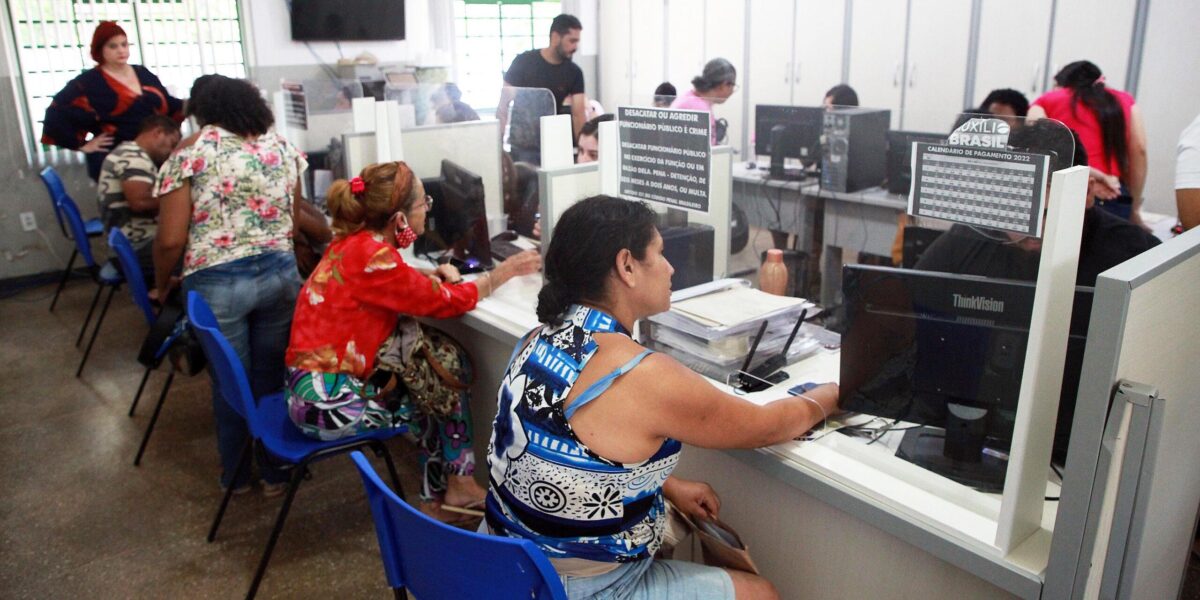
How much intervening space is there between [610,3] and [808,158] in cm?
368

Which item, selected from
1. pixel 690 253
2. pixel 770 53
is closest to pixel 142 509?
pixel 690 253

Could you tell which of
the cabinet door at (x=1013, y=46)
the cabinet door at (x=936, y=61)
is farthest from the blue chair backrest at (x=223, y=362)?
the cabinet door at (x=1013, y=46)

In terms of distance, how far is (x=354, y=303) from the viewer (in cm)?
209

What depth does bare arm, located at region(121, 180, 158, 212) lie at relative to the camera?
10.6ft

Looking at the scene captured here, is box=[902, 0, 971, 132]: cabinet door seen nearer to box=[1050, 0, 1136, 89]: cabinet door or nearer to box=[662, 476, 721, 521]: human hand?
box=[1050, 0, 1136, 89]: cabinet door

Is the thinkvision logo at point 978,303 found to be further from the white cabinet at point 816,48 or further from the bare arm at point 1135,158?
the white cabinet at point 816,48

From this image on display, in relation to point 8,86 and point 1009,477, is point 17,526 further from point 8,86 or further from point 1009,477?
point 8,86

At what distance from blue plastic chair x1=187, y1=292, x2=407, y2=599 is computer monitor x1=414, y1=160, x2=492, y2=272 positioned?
2.25ft

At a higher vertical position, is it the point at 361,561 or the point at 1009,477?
the point at 1009,477

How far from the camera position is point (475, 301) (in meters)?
2.26

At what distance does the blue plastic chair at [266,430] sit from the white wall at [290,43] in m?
4.10

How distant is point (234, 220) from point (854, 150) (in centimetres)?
268

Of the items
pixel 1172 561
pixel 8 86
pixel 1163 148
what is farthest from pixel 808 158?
pixel 8 86

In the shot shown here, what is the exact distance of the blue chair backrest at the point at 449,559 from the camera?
1056mm
